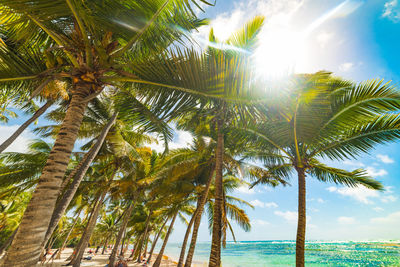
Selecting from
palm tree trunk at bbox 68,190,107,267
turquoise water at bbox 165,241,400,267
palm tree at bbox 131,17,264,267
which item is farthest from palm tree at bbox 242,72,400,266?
turquoise water at bbox 165,241,400,267

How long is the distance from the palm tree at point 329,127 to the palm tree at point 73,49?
288cm

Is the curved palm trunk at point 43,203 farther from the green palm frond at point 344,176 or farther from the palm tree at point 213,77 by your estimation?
the green palm frond at point 344,176

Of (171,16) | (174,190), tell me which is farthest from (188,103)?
(174,190)

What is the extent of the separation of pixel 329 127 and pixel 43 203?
266 inches

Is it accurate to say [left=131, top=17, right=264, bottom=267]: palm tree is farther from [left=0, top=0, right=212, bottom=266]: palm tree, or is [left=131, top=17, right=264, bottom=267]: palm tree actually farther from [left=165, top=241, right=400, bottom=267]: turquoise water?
[left=165, top=241, right=400, bottom=267]: turquoise water

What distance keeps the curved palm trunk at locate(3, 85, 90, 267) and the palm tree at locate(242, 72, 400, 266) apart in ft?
12.0

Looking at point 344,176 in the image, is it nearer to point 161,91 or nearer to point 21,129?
point 161,91

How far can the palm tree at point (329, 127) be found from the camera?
15.3ft

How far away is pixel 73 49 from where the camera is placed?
290cm

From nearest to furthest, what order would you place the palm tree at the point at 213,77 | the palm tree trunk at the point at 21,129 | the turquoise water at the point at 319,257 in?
the palm tree at the point at 213,77 < the palm tree trunk at the point at 21,129 < the turquoise water at the point at 319,257

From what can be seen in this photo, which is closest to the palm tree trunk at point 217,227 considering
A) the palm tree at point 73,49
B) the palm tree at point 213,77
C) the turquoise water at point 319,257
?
the palm tree at point 213,77

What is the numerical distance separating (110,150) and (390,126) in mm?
12340

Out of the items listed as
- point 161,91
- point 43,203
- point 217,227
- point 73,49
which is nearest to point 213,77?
point 161,91

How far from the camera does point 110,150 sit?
11.4 meters
